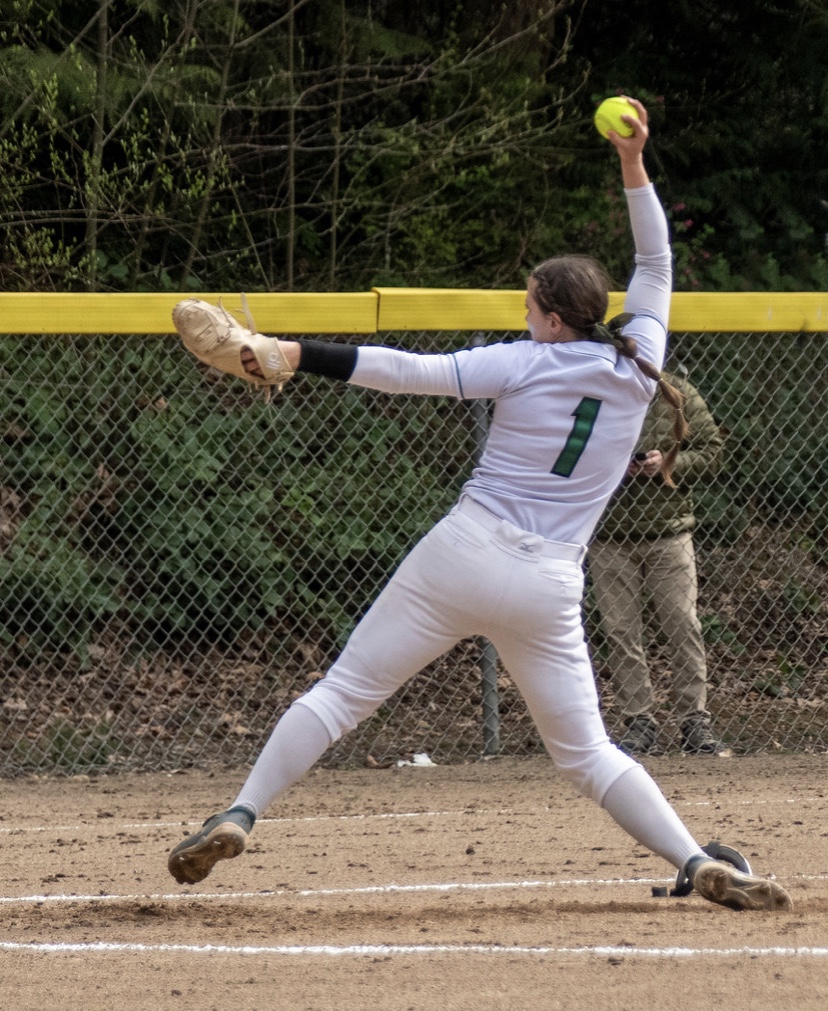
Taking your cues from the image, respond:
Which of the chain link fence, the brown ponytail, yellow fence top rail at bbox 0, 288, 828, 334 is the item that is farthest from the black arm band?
the chain link fence

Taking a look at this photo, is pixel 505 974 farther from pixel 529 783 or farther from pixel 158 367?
pixel 158 367

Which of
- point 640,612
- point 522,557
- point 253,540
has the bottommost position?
point 253,540

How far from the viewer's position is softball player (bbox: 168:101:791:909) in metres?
3.76

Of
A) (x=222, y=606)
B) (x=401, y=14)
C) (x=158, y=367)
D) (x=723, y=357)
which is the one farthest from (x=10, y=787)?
(x=401, y=14)

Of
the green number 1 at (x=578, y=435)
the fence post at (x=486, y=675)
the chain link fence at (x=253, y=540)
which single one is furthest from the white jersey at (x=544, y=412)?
the chain link fence at (x=253, y=540)

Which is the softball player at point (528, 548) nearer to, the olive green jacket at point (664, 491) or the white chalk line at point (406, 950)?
the white chalk line at point (406, 950)

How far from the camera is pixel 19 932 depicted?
4.07 metres

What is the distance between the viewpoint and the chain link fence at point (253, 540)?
768 centimetres

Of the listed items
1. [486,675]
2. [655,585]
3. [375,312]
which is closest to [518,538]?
[375,312]

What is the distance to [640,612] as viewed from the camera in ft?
24.0

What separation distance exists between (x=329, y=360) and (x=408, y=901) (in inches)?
69.2

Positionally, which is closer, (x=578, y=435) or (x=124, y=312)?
(x=578, y=435)

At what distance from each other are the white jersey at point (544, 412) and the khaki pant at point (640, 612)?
335 centimetres

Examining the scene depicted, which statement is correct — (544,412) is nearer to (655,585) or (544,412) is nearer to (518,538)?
(518,538)
